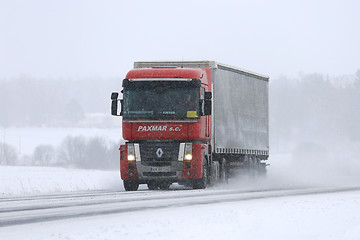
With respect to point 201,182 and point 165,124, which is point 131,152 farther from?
point 201,182

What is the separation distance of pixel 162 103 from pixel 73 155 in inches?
4426

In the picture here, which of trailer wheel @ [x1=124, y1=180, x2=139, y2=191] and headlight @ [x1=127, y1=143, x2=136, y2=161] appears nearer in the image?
headlight @ [x1=127, y1=143, x2=136, y2=161]

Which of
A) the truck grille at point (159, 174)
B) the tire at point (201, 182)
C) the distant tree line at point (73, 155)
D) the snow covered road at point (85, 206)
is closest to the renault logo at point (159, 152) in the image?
the truck grille at point (159, 174)

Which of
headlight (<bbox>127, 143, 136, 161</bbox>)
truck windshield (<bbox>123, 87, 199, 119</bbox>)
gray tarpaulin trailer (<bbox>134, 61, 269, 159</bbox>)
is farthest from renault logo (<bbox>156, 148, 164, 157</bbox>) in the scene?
gray tarpaulin trailer (<bbox>134, 61, 269, 159</bbox>)

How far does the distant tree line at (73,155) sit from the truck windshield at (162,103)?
99905 mm

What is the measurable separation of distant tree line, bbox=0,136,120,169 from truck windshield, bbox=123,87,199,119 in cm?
9990

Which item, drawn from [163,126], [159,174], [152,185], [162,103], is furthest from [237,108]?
[159,174]

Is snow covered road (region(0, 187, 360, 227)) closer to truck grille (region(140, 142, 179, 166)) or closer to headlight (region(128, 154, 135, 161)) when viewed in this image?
truck grille (region(140, 142, 179, 166))

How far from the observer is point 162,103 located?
24391 mm

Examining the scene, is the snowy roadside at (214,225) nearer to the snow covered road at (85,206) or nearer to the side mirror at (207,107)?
the snow covered road at (85,206)

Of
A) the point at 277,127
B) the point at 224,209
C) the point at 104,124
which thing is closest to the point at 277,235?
the point at 224,209

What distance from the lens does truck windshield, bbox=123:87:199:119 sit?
24328mm

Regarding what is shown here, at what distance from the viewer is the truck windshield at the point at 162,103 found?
24328 millimetres

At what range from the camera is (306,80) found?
13912 centimetres
